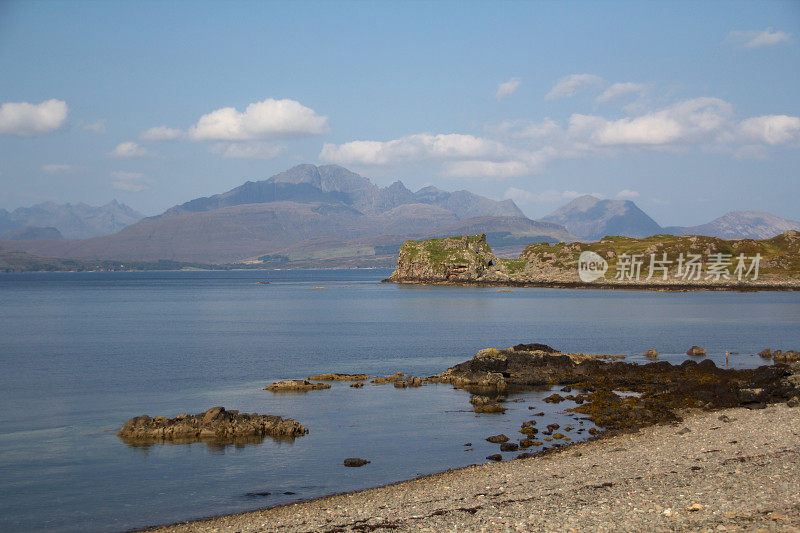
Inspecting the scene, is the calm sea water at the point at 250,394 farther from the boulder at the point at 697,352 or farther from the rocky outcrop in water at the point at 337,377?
the rocky outcrop in water at the point at 337,377

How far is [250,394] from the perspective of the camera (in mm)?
48969

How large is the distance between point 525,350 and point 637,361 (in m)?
11.2

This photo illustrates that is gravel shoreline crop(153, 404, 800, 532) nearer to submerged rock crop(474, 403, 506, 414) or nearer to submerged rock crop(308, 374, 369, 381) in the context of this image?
submerged rock crop(474, 403, 506, 414)

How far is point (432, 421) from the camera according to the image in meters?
40.0

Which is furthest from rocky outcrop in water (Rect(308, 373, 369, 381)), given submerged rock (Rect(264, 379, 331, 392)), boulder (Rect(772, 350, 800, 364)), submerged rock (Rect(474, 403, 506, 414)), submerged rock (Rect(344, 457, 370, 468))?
boulder (Rect(772, 350, 800, 364))

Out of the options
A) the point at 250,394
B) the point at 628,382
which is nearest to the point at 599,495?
the point at 628,382

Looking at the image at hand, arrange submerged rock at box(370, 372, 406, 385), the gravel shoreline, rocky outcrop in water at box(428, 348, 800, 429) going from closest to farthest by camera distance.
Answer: the gravel shoreline → rocky outcrop in water at box(428, 348, 800, 429) → submerged rock at box(370, 372, 406, 385)

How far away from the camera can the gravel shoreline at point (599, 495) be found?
1942 centimetres

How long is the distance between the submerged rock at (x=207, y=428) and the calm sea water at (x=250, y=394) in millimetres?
1043

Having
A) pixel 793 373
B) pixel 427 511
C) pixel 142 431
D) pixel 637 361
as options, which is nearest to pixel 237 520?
pixel 427 511

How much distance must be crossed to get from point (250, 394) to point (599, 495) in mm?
31899

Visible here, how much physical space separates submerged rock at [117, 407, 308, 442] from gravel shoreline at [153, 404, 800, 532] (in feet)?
36.6

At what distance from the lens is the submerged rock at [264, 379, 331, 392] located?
166 feet

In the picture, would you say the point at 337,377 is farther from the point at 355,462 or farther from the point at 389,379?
the point at 355,462
